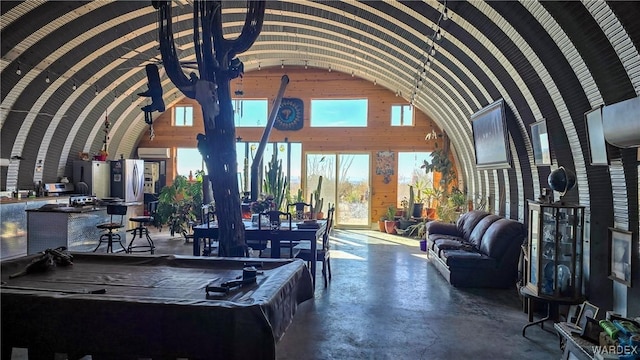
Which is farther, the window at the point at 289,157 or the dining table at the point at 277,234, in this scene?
the window at the point at 289,157

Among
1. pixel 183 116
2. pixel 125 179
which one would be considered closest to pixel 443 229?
pixel 125 179

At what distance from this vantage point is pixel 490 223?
19.1 ft

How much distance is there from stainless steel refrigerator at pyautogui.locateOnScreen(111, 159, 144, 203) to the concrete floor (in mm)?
6457

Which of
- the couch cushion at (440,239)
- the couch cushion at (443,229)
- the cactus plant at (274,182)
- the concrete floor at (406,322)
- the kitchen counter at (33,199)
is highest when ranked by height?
the cactus plant at (274,182)

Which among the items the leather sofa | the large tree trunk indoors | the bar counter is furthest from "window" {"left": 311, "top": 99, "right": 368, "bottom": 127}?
the large tree trunk indoors

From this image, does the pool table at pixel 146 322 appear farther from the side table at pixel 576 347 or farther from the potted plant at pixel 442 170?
the potted plant at pixel 442 170

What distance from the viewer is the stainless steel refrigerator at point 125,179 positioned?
9.88 m

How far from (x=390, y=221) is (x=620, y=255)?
7078 millimetres

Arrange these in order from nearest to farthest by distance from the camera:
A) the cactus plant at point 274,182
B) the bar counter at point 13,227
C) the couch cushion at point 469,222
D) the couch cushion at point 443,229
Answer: the bar counter at point 13,227
the couch cushion at point 469,222
the couch cushion at point 443,229
the cactus plant at point 274,182

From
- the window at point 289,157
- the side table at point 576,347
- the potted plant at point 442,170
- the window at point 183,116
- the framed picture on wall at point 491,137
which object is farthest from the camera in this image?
the window at point 183,116

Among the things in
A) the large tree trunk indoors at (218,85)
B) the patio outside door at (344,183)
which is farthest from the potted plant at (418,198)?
the large tree trunk indoors at (218,85)

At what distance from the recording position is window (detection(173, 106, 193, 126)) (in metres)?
11.5

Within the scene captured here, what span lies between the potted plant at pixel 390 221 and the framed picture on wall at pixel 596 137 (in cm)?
688

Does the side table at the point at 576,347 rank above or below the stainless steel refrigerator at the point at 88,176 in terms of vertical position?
below
